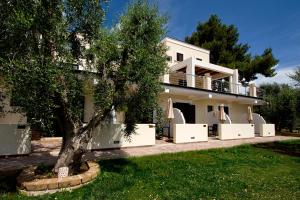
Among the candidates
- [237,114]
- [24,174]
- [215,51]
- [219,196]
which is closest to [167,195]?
[219,196]

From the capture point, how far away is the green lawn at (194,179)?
6.51 metres

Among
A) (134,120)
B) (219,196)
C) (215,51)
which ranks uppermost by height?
(215,51)

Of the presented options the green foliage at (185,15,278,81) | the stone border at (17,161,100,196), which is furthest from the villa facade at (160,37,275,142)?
the stone border at (17,161,100,196)

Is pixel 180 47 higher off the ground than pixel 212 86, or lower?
higher

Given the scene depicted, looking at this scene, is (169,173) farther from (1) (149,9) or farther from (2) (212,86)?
(2) (212,86)

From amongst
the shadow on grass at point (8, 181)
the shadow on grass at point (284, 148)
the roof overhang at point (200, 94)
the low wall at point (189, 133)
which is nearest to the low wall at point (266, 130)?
the roof overhang at point (200, 94)

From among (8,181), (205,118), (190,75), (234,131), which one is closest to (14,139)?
(8,181)

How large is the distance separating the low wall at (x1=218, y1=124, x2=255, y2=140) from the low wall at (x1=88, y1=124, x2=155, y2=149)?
6.60 m

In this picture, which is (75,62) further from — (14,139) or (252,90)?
(252,90)

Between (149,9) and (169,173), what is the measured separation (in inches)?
227

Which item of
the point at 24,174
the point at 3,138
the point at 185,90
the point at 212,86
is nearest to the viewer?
the point at 24,174

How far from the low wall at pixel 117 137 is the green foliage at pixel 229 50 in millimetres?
22937

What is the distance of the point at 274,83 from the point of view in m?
45.3

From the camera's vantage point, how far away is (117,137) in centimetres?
1336
